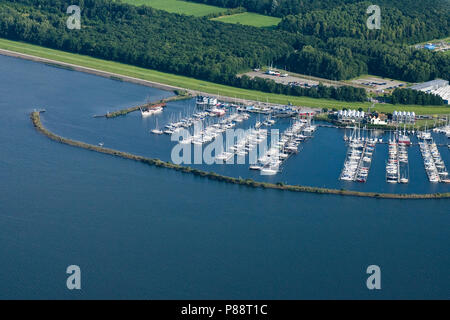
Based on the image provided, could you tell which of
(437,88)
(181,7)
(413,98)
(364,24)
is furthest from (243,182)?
(181,7)

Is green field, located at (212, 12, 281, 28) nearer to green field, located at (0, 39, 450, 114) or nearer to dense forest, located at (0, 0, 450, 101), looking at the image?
dense forest, located at (0, 0, 450, 101)

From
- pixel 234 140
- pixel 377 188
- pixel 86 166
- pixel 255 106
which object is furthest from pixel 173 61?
pixel 377 188

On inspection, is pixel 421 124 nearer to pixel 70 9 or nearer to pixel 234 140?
pixel 234 140

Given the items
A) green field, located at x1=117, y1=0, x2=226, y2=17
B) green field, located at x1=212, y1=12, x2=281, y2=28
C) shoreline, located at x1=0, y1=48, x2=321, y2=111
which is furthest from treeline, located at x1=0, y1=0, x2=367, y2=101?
green field, located at x1=117, y1=0, x2=226, y2=17

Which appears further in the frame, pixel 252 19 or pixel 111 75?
pixel 252 19

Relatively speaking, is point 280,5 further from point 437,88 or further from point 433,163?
point 433,163

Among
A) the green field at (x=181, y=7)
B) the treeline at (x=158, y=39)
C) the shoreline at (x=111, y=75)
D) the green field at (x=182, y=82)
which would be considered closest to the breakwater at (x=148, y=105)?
the shoreline at (x=111, y=75)

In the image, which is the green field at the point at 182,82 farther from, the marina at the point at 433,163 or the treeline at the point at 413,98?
the marina at the point at 433,163
